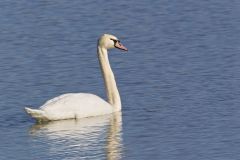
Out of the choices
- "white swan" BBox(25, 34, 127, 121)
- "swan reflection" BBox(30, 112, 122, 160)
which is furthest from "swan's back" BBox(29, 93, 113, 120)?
"swan reflection" BBox(30, 112, 122, 160)

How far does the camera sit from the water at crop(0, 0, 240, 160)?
19.1 m

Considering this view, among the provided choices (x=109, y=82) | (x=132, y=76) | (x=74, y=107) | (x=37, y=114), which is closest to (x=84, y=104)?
(x=74, y=107)

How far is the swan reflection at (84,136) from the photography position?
61.1 feet

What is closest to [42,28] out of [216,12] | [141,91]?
[216,12]

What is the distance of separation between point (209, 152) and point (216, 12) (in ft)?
36.0

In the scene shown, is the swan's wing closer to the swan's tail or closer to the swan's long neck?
the swan's tail

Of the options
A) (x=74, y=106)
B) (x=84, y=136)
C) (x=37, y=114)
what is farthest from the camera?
(x=74, y=106)

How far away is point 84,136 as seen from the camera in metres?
19.9

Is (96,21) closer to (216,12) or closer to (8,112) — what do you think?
(216,12)

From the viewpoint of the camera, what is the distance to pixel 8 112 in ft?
70.2

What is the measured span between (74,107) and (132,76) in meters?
2.62

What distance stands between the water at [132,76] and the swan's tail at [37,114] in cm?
16

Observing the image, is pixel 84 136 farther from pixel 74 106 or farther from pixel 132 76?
pixel 132 76

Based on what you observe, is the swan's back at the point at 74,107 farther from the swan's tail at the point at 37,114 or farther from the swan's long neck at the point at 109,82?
the swan's long neck at the point at 109,82
